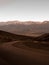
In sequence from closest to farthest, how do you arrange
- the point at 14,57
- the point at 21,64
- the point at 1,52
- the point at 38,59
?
the point at 21,64 → the point at 38,59 → the point at 14,57 → the point at 1,52

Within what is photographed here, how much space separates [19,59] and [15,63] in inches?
38.5

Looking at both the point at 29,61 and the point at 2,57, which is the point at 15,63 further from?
the point at 2,57

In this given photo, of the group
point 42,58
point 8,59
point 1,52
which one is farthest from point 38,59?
point 1,52

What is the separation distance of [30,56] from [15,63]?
1.94 meters

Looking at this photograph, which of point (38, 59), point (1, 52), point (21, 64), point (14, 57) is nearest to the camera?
point (21, 64)

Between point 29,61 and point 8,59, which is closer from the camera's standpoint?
point 29,61

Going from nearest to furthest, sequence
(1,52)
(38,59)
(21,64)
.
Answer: (21,64) < (38,59) < (1,52)

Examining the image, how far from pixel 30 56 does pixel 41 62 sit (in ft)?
5.92

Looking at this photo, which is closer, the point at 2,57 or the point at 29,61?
the point at 29,61

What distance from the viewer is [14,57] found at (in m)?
12.8

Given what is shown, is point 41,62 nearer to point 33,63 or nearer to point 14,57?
point 33,63

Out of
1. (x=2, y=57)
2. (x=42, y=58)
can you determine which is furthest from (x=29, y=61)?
(x=2, y=57)

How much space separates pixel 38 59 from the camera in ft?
39.3

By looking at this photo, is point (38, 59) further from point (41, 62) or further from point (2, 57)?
point (2, 57)
